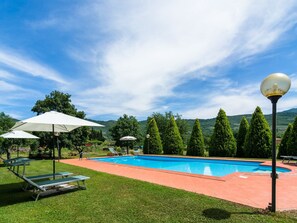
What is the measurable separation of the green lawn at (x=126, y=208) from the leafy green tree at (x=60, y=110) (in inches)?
397

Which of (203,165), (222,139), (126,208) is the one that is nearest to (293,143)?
(222,139)

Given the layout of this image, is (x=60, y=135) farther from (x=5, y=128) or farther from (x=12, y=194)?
(x=12, y=194)

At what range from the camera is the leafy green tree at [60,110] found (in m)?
15.9

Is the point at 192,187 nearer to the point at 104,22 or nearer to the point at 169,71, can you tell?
the point at 104,22

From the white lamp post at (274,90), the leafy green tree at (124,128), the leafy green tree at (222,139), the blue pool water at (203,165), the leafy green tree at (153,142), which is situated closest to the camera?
the white lamp post at (274,90)

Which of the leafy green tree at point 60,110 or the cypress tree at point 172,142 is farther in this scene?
the cypress tree at point 172,142

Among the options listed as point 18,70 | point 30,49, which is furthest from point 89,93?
point 30,49

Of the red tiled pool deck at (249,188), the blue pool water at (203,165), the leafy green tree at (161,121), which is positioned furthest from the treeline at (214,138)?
the leafy green tree at (161,121)

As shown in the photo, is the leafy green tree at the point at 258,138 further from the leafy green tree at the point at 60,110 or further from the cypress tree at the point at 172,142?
the leafy green tree at the point at 60,110

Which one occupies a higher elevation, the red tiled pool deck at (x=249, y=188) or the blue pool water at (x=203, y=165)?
the red tiled pool deck at (x=249, y=188)

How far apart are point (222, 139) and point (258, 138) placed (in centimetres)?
277

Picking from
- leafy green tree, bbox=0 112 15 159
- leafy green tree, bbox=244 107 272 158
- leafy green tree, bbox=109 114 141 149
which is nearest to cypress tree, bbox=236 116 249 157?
leafy green tree, bbox=244 107 272 158

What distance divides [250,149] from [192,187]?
1165 cm

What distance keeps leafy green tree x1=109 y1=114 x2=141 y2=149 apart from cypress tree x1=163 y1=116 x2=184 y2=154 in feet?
45.2
